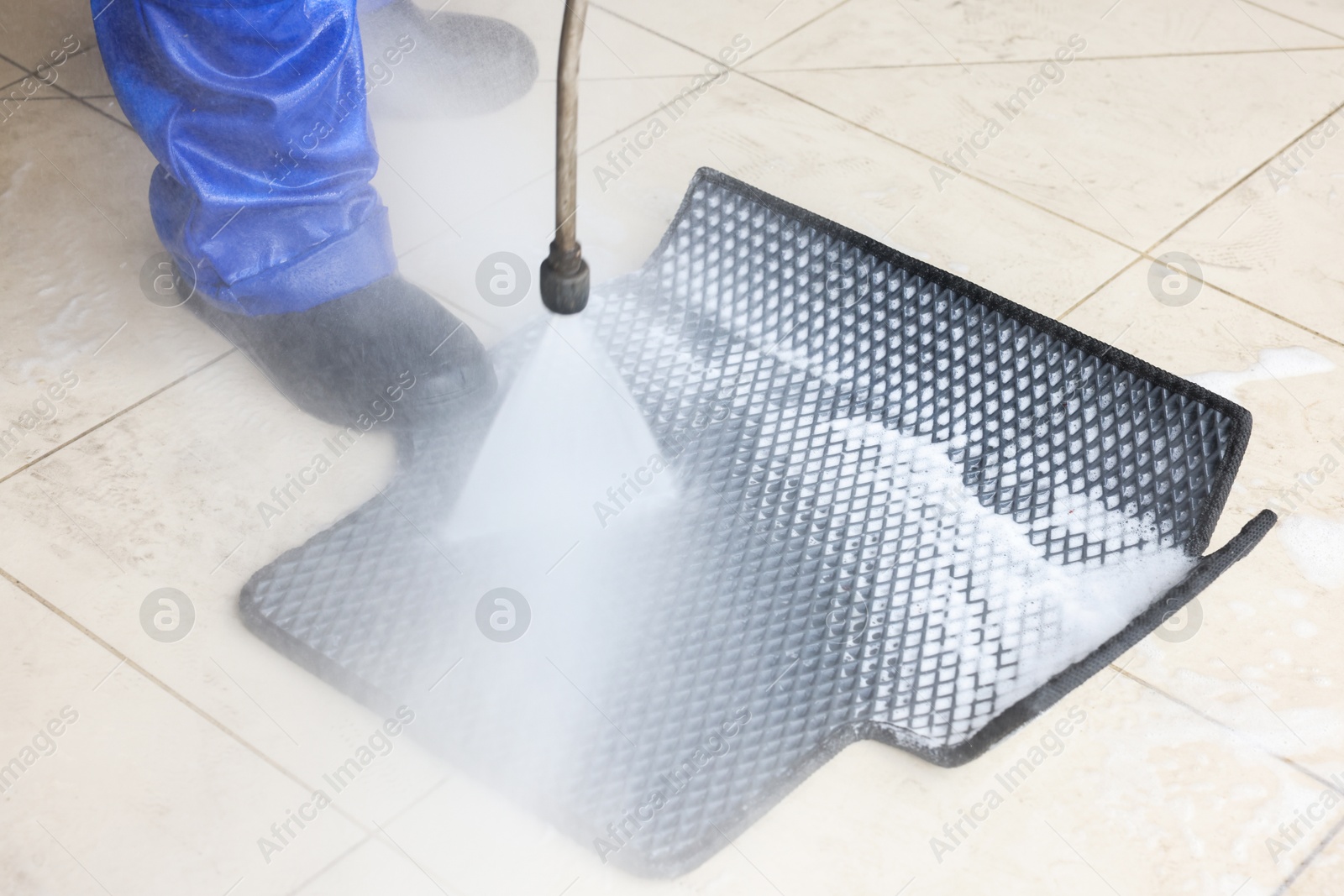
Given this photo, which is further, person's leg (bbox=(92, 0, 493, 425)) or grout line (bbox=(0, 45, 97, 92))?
grout line (bbox=(0, 45, 97, 92))

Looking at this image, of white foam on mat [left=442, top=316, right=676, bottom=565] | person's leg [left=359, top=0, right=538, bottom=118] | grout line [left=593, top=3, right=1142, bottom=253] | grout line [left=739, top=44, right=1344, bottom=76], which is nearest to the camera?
white foam on mat [left=442, top=316, right=676, bottom=565]

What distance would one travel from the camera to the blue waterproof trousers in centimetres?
97

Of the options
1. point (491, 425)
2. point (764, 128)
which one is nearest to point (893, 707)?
point (491, 425)

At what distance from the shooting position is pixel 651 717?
840mm

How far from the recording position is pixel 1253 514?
1.04 meters

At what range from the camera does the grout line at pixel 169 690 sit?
0.80 meters

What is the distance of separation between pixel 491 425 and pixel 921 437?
16.2 inches

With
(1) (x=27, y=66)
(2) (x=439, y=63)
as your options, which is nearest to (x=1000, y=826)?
(2) (x=439, y=63)

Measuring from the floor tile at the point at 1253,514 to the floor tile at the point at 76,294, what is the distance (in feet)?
3.18

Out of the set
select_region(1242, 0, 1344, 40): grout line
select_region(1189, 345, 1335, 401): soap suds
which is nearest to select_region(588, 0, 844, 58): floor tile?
select_region(1242, 0, 1344, 40): grout line

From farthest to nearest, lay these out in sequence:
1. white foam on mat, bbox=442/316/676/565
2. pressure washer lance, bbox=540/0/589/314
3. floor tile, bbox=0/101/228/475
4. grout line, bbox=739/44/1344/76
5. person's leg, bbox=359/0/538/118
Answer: grout line, bbox=739/44/1344/76
person's leg, bbox=359/0/538/118
floor tile, bbox=0/101/228/475
white foam on mat, bbox=442/316/676/565
pressure washer lance, bbox=540/0/589/314

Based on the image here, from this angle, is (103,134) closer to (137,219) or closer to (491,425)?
(137,219)

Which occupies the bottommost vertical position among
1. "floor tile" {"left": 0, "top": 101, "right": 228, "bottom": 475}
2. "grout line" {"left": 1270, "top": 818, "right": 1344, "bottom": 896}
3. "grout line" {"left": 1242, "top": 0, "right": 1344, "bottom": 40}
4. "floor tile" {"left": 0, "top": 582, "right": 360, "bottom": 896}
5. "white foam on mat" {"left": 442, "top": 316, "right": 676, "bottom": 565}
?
"floor tile" {"left": 0, "top": 101, "right": 228, "bottom": 475}

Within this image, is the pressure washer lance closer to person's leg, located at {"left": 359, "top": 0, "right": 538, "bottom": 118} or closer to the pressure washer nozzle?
the pressure washer nozzle
